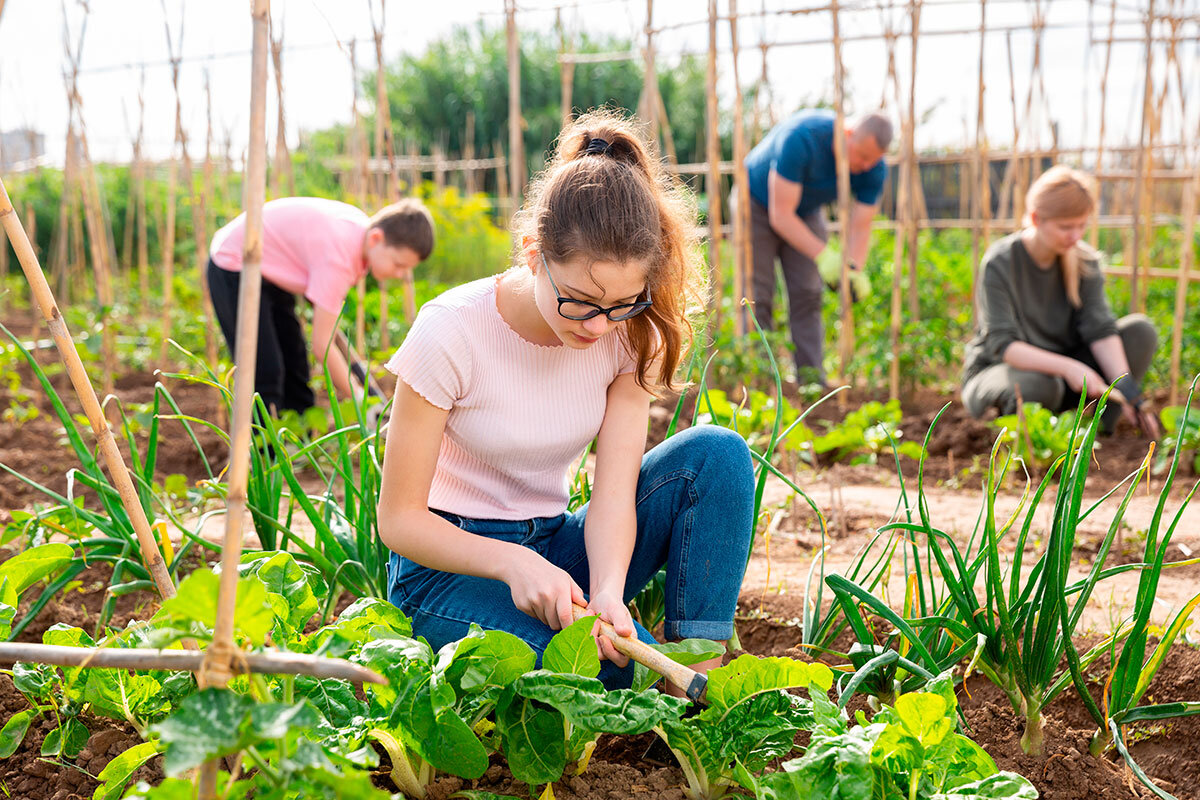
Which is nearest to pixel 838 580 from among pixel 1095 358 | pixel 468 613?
pixel 468 613

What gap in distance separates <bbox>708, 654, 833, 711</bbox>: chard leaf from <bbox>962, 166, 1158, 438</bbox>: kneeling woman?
9.55 ft

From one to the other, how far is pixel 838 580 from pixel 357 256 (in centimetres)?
244

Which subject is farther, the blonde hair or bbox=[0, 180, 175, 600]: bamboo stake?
the blonde hair

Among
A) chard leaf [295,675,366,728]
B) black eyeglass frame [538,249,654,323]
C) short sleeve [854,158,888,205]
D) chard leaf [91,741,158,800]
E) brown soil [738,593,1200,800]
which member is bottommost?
brown soil [738,593,1200,800]

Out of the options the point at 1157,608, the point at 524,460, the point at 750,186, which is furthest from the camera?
the point at 750,186

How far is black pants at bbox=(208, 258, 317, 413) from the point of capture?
3.52 meters

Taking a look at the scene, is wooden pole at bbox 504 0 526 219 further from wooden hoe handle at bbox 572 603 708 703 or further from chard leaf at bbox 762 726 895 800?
chard leaf at bbox 762 726 895 800

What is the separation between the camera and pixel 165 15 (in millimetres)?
4055

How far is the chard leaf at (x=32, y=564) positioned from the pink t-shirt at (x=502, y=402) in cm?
57

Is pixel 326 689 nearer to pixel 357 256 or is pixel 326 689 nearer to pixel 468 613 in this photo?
pixel 468 613

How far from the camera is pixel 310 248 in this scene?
10.8ft

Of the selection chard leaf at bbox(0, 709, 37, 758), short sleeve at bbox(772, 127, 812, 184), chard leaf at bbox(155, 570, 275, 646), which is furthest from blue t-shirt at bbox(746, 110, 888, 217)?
chard leaf at bbox(155, 570, 275, 646)

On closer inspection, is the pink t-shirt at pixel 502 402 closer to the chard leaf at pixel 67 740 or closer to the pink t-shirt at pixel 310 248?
the chard leaf at pixel 67 740

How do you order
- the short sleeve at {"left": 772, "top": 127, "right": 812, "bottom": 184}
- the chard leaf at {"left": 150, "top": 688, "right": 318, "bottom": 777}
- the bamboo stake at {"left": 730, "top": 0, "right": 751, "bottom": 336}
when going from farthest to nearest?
the short sleeve at {"left": 772, "top": 127, "right": 812, "bottom": 184}, the bamboo stake at {"left": 730, "top": 0, "right": 751, "bottom": 336}, the chard leaf at {"left": 150, "top": 688, "right": 318, "bottom": 777}
